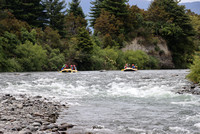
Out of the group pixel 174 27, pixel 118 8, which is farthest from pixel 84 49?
pixel 174 27

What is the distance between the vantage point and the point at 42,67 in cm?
3628

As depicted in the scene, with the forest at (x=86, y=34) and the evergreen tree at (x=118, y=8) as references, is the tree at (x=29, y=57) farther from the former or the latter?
the evergreen tree at (x=118, y=8)

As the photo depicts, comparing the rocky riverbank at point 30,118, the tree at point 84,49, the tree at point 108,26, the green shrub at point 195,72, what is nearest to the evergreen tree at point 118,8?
the tree at point 108,26

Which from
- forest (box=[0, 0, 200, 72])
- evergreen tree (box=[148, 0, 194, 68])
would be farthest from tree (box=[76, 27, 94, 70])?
evergreen tree (box=[148, 0, 194, 68])

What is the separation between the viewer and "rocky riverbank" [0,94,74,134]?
19.0ft

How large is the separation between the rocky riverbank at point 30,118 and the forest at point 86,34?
23.6 meters

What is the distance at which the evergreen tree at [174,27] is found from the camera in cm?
5619

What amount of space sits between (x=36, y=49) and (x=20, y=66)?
156 inches

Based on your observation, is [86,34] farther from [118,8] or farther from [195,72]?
[195,72]

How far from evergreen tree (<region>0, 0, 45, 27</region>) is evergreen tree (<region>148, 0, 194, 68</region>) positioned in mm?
23758

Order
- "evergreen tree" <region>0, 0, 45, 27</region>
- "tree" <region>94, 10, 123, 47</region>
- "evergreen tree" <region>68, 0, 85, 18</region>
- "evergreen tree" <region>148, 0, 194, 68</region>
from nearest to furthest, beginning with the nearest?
1. "evergreen tree" <region>0, 0, 45, 27</region>
2. "tree" <region>94, 10, 123, 47</region>
3. "evergreen tree" <region>148, 0, 194, 68</region>
4. "evergreen tree" <region>68, 0, 85, 18</region>

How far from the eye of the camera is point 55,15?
182 feet

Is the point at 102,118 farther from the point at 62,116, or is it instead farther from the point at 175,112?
the point at 175,112

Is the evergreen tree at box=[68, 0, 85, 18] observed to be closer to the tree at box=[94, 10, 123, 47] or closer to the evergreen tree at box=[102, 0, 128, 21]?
the evergreen tree at box=[102, 0, 128, 21]
